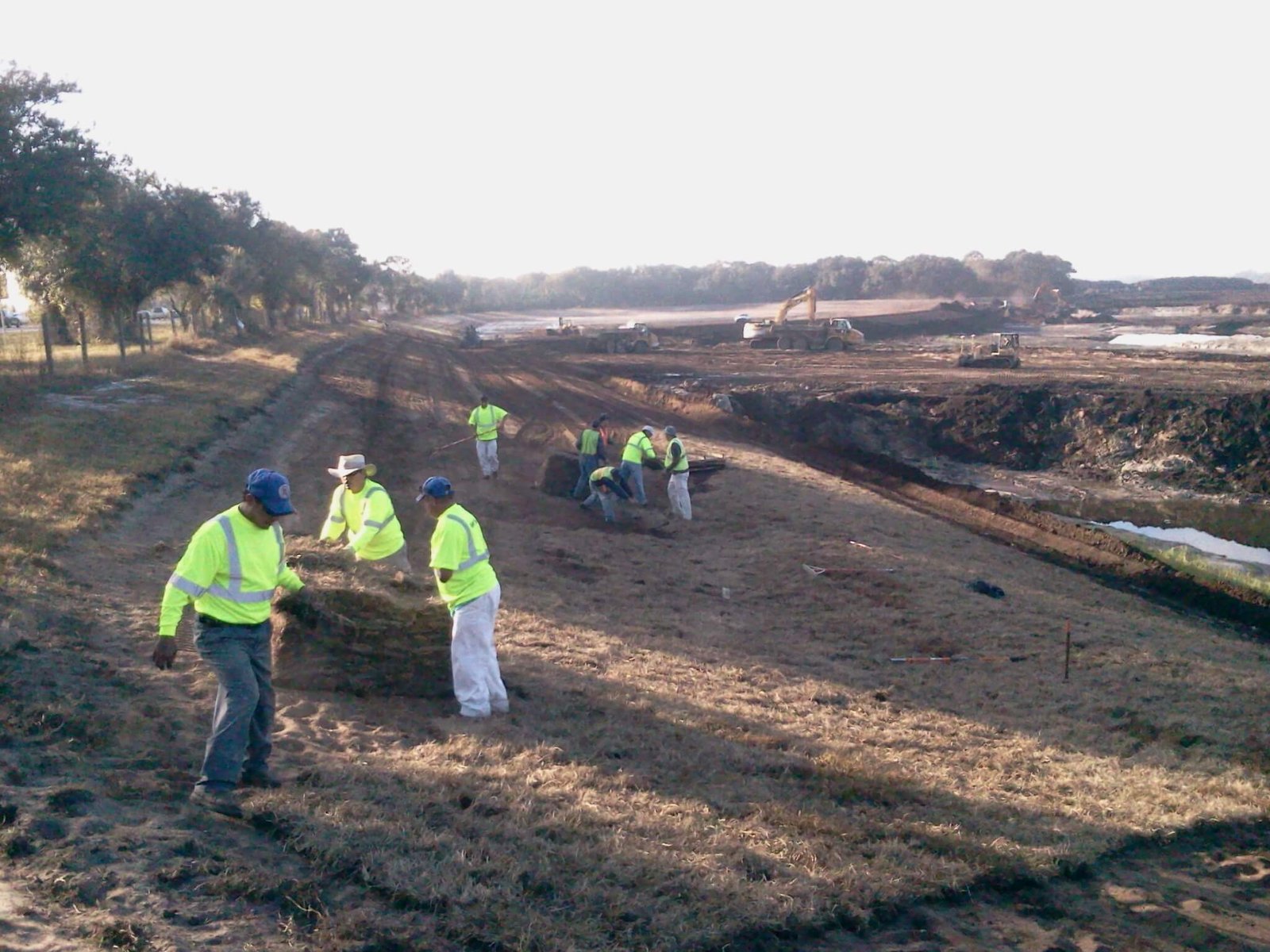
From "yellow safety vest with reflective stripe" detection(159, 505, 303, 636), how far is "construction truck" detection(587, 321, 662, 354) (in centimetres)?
4534

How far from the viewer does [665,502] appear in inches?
728

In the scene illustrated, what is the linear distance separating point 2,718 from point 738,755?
15.4ft

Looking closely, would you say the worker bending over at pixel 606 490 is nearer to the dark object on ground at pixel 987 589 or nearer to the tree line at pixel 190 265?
the dark object on ground at pixel 987 589

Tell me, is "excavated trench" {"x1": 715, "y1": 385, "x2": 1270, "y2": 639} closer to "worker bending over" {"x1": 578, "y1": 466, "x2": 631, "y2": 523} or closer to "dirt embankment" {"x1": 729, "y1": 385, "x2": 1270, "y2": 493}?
"dirt embankment" {"x1": 729, "y1": 385, "x2": 1270, "y2": 493}

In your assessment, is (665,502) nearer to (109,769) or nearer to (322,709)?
(322,709)

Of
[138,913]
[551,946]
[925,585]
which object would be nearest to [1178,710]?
[925,585]

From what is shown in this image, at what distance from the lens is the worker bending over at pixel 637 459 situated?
17344 mm

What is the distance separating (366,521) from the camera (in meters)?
8.85

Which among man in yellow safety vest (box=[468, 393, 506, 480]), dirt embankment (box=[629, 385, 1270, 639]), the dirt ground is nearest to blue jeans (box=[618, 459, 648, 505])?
the dirt ground

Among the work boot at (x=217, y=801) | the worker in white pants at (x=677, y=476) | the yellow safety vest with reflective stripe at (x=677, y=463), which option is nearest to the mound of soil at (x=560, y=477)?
the worker in white pants at (x=677, y=476)

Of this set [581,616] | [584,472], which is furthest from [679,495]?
[581,616]

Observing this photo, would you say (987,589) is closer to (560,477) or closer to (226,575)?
(560,477)

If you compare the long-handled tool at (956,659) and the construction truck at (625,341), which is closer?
the long-handled tool at (956,659)

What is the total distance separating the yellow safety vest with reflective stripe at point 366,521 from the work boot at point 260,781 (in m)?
3.29
